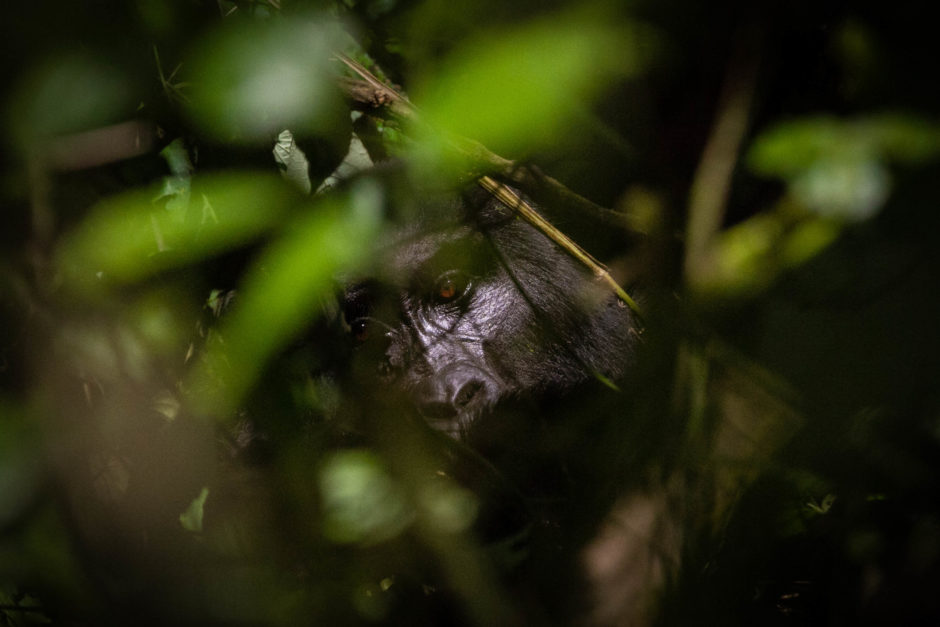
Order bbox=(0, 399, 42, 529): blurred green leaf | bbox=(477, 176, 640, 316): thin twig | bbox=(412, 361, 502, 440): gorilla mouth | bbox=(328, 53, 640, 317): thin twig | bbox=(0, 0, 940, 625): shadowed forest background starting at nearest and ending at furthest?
bbox=(0, 0, 940, 625): shadowed forest background < bbox=(0, 399, 42, 529): blurred green leaf < bbox=(328, 53, 640, 317): thin twig < bbox=(477, 176, 640, 316): thin twig < bbox=(412, 361, 502, 440): gorilla mouth

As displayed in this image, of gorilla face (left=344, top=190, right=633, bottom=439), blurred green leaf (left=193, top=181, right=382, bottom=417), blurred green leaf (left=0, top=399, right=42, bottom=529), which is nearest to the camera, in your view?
blurred green leaf (left=193, top=181, right=382, bottom=417)

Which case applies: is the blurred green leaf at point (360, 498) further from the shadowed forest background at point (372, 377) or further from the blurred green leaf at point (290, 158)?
the blurred green leaf at point (290, 158)

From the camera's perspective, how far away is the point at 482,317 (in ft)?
5.57

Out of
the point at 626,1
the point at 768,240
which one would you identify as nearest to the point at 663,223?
the point at 768,240

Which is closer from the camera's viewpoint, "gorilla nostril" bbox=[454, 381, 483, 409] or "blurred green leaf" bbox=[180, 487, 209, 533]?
"blurred green leaf" bbox=[180, 487, 209, 533]

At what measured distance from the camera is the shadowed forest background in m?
0.66

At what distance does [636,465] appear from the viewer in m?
0.99

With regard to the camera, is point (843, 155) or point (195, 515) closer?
point (843, 155)

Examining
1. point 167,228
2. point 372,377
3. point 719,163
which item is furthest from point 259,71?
point 372,377

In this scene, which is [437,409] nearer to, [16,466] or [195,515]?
[195,515]

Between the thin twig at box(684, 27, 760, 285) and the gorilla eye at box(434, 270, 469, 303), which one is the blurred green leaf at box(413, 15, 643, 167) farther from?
the gorilla eye at box(434, 270, 469, 303)

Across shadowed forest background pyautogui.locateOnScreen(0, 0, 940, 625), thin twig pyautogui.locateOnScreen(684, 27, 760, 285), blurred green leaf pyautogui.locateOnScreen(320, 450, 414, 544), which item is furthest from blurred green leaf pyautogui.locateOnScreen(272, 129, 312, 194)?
thin twig pyautogui.locateOnScreen(684, 27, 760, 285)

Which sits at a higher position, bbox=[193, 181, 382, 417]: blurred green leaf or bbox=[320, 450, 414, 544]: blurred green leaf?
bbox=[193, 181, 382, 417]: blurred green leaf

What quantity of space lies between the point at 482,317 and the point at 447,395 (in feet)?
1.01
